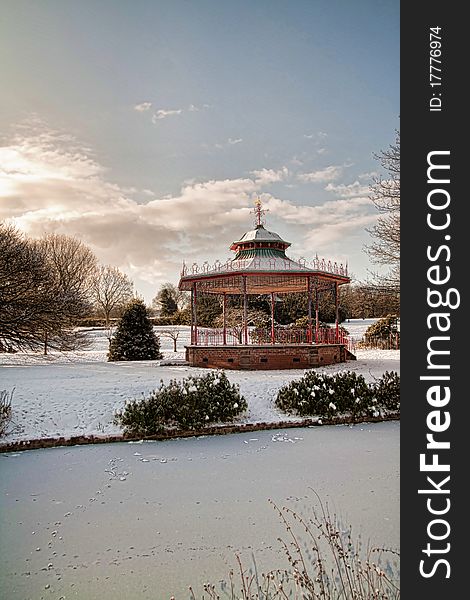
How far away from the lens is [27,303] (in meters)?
12.4

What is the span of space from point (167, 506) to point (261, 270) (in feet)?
30.2

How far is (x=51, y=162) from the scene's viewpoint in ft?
28.2

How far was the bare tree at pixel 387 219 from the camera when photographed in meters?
15.4

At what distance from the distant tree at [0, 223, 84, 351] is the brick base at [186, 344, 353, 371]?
438cm

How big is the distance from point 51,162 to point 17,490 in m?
5.93

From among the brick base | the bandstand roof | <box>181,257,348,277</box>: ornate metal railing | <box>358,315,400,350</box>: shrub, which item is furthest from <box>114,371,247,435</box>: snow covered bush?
<box>358,315,400,350</box>: shrub

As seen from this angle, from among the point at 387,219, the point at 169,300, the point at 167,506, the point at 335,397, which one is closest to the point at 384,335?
the point at 387,219

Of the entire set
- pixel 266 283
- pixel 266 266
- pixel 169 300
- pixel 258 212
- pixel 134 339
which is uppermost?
pixel 258 212

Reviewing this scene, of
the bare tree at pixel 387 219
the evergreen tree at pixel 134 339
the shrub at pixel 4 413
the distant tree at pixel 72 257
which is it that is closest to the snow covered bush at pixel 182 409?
the shrub at pixel 4 413

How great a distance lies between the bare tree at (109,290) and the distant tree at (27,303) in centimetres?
1823

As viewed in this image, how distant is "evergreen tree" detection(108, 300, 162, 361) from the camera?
53.6 feet

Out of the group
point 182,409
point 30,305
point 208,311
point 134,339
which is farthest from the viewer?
point 208,311

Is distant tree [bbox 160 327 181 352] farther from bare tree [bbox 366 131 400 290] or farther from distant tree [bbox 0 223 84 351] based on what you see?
bare tree [bbox 366 131 400 290]

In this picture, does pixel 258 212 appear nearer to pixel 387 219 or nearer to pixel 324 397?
pixel 387 219
